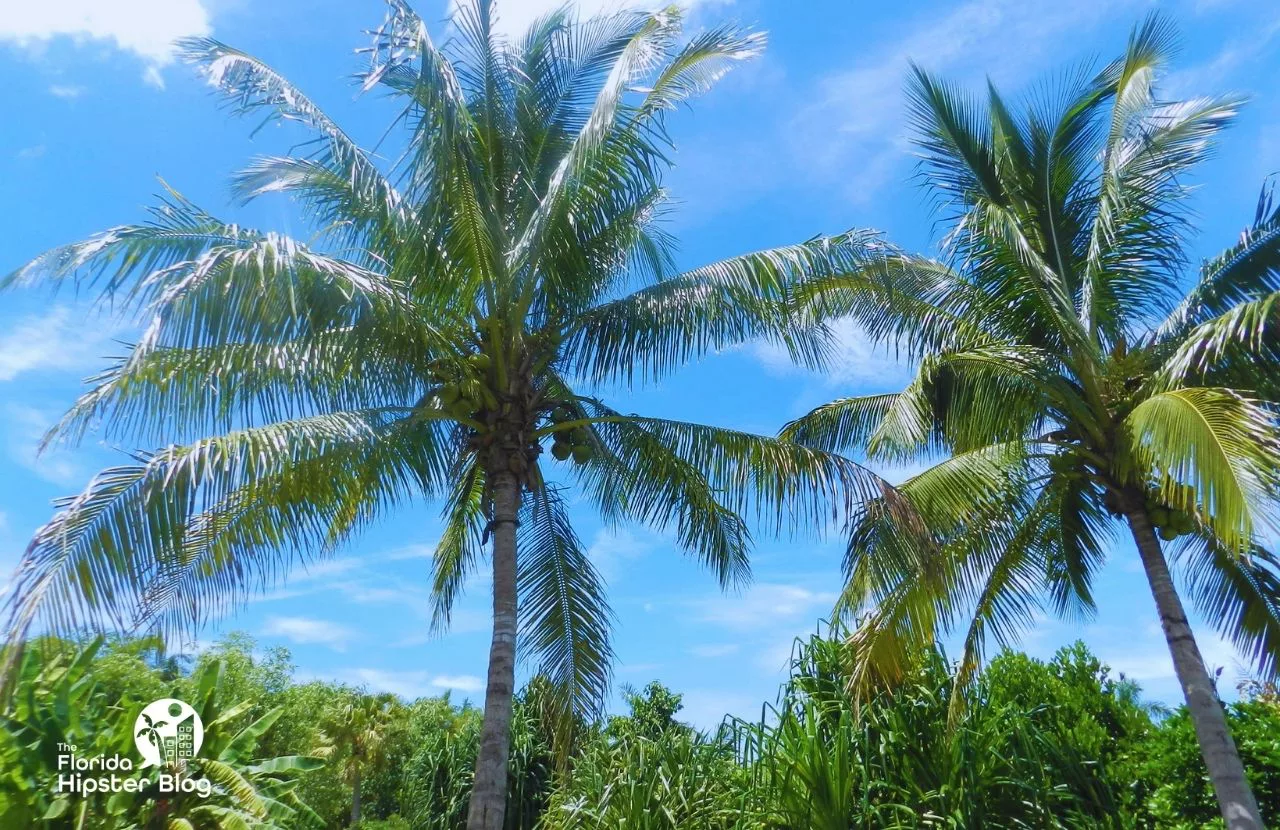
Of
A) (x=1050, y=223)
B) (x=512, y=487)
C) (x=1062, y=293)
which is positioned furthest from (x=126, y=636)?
(x=1050, y=223)

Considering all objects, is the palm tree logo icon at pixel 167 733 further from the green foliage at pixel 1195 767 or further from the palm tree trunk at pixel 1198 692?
the green foliage at pixel 1195 767

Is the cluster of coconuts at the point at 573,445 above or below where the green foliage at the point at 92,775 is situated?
above

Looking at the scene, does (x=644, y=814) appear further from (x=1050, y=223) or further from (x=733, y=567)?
(x=1050, y=223)

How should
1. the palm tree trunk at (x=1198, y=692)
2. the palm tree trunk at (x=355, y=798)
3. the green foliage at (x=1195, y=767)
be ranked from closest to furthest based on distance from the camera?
the palm tree trunk at (x=1198, y=692), the green foliage at (x=1195, y=767), the palm tree trunk at (x=355, y=798)

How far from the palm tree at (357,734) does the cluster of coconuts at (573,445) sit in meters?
18.4

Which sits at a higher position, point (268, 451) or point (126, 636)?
point (268, 451)

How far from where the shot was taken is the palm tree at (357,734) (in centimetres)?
2581

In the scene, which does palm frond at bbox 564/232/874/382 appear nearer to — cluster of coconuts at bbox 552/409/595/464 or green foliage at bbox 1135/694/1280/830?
cluster of coconuts at bbox 552/409/595/464

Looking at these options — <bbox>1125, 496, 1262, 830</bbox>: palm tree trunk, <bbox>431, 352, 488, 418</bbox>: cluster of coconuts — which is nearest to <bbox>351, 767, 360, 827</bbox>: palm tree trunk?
<bbox>431, 352, 488, 418</bbox>: cluster of coconuts

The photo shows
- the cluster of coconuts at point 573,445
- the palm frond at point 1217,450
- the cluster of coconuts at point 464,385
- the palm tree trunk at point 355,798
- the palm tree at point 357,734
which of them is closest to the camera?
the palm frond at point 1217,450

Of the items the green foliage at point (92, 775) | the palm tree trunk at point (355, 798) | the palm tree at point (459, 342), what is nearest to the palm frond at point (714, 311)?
the palm tree at point (459, 342)

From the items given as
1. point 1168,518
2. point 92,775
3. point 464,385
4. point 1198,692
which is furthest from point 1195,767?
point 92,775

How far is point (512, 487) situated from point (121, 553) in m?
3.67

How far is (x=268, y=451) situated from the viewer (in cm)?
779
